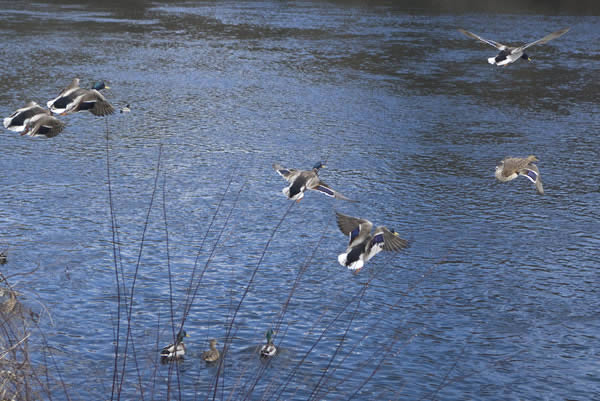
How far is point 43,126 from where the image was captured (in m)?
17.2

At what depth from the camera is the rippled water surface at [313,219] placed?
1866 centimetres

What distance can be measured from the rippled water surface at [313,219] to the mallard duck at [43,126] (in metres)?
3.06

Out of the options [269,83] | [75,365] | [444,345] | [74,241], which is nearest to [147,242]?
Answer: [74,241]

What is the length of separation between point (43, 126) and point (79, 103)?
3.15ft

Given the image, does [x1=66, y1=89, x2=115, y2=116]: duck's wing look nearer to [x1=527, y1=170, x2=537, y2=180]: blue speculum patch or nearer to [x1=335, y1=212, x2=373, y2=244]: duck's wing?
[x1=335, y1=212, x2=373, y2=244]: duck's wing

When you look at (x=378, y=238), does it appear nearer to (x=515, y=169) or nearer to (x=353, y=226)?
(x=353, y=226)

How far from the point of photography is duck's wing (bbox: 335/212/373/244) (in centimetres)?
1777

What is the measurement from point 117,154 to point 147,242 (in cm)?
1060

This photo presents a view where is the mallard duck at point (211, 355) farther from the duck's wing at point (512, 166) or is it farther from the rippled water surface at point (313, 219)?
the duck's wing at point (512, 166)

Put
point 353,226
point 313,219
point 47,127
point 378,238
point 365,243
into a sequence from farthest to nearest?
point 313,219, point 353,226, point 365,243, point 378,238, point 47,127

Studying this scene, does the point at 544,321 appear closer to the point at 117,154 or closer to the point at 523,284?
the point at 523,284

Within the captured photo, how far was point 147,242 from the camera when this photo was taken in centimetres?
2553

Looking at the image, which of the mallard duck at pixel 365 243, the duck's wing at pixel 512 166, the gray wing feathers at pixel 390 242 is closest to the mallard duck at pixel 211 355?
the mallard duck at pixel 365 243

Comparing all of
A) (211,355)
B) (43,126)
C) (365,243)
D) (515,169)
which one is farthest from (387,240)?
(43,126)
